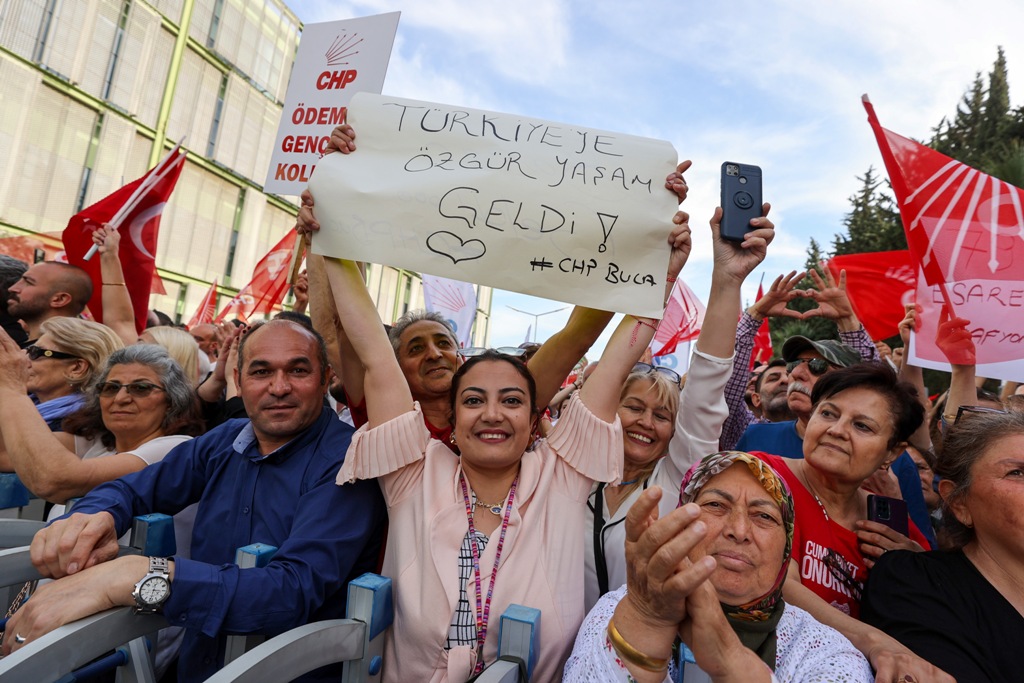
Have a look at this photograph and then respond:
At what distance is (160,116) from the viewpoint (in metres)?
21.9

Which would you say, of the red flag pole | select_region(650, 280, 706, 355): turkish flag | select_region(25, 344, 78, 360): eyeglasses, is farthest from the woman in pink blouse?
select_region(650, 280, 706, 355): turkish flag

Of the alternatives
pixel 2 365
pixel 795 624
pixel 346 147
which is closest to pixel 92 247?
pixel 2 365

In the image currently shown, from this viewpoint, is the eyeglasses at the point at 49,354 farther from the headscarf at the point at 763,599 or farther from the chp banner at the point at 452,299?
the chp banner at the point at 452,299

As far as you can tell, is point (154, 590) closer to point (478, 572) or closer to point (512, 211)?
point (478, 572)

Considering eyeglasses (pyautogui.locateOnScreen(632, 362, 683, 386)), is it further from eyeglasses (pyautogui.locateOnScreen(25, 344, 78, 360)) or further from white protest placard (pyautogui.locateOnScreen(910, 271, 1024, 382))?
eyeglasses (pyautogui.locateOnScreen(25, 344, 78, 360))

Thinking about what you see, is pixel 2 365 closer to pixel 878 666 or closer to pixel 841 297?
pixel 878 666

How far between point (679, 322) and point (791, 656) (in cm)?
663

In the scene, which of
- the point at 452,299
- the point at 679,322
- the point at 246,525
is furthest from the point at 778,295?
the point at 452,299

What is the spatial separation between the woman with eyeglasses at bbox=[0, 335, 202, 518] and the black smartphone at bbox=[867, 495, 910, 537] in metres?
2.68

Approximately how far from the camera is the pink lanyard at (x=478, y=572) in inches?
68.3

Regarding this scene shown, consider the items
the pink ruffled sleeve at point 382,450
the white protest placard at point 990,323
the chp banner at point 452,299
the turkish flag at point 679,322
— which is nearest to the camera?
the pink ruffled sleeve at point 382,450

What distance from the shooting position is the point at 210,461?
2.25m

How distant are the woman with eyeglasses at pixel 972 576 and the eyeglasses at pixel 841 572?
0.13 meters

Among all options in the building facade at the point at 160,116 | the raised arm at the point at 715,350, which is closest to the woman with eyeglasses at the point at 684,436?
the raised arm at the point at 715,350
